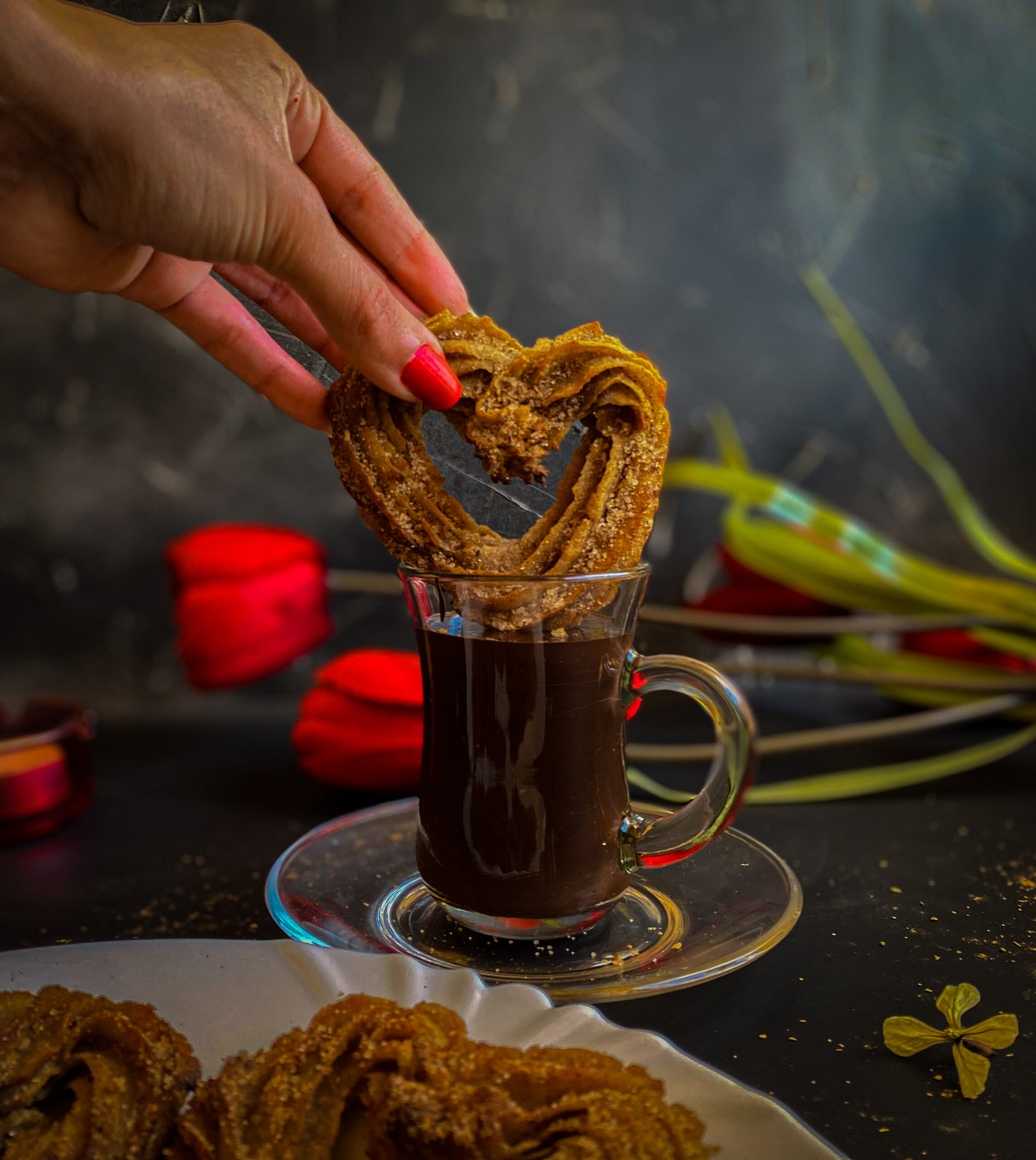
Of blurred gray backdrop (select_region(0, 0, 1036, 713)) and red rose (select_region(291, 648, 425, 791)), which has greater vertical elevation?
blurred gray backdrop (select_region(0, 0, 1036, 713))

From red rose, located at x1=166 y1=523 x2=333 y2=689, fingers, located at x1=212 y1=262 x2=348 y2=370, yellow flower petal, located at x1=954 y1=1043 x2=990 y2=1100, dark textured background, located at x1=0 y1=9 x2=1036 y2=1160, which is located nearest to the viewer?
yellow flower petal, located at x1=954 y1=1043 x2=990 y2=1100

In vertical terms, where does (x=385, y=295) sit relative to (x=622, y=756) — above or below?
above

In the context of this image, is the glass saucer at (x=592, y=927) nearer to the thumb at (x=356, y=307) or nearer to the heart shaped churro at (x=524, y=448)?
the heart shaped churro at (x=524, y=448)

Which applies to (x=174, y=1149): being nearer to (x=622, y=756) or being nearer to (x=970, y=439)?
(x=622, y=756)

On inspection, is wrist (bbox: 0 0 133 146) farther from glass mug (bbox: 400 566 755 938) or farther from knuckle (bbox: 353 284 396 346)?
glass mug (bbox: 400 566 755 938)

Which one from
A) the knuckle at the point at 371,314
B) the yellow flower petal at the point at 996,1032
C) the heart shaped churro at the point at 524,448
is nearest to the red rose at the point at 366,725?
the heart shaped churro at the point at 524,448

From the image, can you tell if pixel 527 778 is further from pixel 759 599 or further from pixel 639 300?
pixel 639 300

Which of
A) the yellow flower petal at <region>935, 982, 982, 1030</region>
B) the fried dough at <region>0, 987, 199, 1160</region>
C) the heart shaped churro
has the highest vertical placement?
the heart shaped churro

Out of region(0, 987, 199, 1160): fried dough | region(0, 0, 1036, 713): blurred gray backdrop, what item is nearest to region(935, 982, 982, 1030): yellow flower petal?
region(0, 987, 199, 1160): fried dough

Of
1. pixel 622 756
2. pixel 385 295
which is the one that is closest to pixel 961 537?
pixel 622 756
